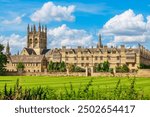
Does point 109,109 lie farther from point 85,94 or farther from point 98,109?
point 85,94

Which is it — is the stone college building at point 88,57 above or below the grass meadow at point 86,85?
above

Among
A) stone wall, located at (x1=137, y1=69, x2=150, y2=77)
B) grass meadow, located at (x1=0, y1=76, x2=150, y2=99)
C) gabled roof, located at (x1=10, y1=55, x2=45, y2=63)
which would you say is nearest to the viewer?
grass meadow, located at (x1=0, y1=76, x2=150, y2=99)

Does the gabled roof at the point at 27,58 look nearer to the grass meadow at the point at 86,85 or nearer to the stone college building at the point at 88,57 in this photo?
the stone college building at the point at 88,57

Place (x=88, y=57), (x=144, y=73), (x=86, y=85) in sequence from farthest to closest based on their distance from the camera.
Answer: (x=88, y=57) < (x=144, y=73) < (x=86, y=85)

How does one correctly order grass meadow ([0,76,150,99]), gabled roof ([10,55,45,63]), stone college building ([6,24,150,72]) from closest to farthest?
grass meadow ([0,76,150,99])
stone college building ([6,24,150,72])
gabled roof ([10,55,45,63])

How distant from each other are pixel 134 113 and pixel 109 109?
24.3 inches

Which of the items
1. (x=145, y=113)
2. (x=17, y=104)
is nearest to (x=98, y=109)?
(x=145, y=113)

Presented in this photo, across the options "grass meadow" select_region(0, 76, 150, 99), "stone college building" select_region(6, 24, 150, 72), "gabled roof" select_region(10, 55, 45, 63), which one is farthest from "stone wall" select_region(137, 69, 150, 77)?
"gabled roof" select_region(10, 55, 45, 63)

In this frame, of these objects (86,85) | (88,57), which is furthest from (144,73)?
(86,85)

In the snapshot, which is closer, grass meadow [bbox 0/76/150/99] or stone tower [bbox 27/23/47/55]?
grass meadow [bbox 0/76/150/99]

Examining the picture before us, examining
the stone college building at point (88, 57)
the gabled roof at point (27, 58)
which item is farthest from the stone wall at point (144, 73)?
Result: the gabled roof at point (27, 58)

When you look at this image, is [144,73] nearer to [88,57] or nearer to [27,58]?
[88,57]

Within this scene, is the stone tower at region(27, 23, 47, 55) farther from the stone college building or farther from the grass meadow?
the grass meadow

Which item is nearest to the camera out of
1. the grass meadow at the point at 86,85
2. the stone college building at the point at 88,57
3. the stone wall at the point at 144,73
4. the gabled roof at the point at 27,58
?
the grass meadow at the point at 86,85
